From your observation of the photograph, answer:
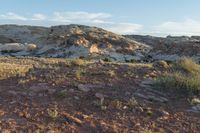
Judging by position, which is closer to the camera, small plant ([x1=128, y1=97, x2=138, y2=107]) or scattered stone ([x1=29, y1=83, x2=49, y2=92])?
small plant ([x1=128, y1=97, x2=138, y2=107])

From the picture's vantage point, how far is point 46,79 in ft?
40.8

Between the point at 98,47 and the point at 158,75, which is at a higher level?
the point at 158,75

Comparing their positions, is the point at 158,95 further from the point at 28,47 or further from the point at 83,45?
the point at 28,47

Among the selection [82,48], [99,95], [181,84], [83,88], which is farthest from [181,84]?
[82,48]

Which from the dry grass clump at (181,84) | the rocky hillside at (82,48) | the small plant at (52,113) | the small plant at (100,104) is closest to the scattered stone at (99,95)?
the small plant at (100,104)

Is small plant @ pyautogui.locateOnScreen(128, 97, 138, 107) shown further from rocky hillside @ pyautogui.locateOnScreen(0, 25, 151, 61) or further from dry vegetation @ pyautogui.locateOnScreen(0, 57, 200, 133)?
rocky hillside @ pyautogui.locateOnScreen(0, 25, 151, 61)

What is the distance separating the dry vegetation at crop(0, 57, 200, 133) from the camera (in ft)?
30.2

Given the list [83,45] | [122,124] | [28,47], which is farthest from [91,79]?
[28,47]

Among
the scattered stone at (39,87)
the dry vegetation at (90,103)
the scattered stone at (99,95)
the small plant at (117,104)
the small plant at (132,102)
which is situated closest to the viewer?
the dry vegetation at (90,103)

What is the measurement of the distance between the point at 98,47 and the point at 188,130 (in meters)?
46.4

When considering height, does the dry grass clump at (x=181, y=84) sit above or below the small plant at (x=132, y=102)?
above

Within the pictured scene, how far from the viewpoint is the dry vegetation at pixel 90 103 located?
9.20 metres

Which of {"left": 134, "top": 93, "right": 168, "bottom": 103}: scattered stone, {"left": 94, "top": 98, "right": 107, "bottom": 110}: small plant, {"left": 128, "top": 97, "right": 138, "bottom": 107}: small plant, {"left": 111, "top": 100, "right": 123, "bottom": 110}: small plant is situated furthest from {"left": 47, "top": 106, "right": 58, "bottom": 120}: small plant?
{"left": 134, "top": 93, "right": 168, "bottom": 103}: scattered stone

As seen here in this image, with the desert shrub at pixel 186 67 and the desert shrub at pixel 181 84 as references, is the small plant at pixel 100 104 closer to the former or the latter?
the desert shrub at pixel 181 84
